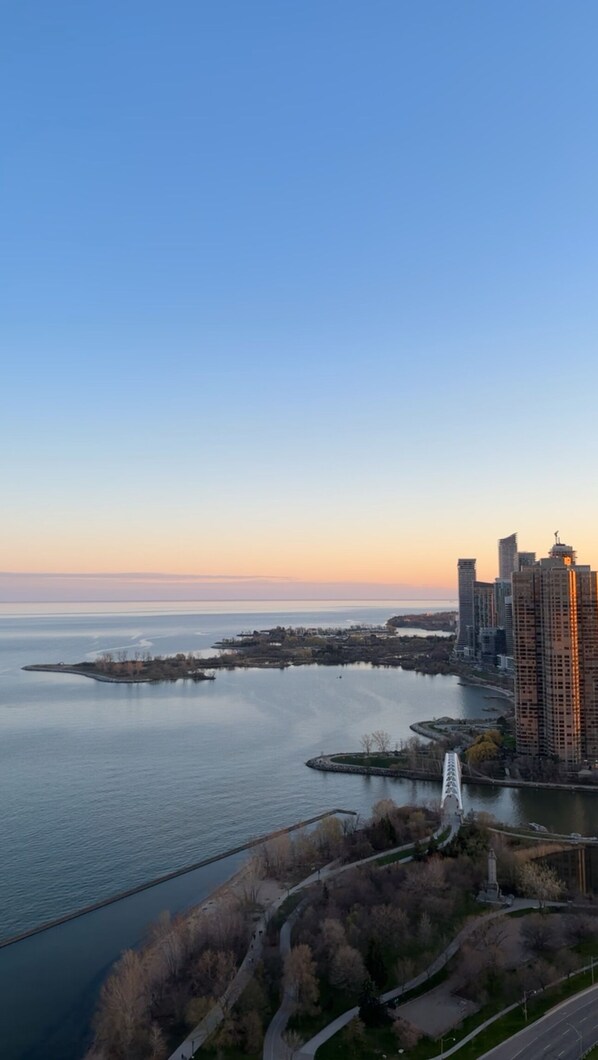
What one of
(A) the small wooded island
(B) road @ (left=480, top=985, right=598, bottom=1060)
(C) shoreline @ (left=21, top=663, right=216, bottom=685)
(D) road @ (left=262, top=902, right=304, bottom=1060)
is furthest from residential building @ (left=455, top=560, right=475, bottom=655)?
(D) road @ (left=262, top=902, right=304, bottom=1060)

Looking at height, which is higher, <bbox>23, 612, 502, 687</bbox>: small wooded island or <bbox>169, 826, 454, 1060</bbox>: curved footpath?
→ <bbox>169, 826, 454, 1060</bbox>: curved footpath

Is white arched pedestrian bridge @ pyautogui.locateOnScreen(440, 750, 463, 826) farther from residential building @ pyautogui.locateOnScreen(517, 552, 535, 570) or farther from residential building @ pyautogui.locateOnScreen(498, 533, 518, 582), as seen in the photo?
residential building @ pyautogui.locateOnScreen(498, 533, 518, 582)

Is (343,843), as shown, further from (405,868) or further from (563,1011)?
(563,1011)

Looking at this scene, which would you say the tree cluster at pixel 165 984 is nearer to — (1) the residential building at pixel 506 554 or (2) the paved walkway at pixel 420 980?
(2) the paved walkway at pixel 420 980

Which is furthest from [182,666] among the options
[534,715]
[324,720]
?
[534,715]

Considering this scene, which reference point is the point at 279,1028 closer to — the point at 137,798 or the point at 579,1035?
the point at 579,1035

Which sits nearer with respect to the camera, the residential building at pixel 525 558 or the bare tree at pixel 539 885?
the bare tree at pixel 539 885

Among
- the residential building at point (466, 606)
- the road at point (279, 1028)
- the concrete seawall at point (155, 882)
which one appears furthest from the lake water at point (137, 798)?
the residential building at point (466, 606)
